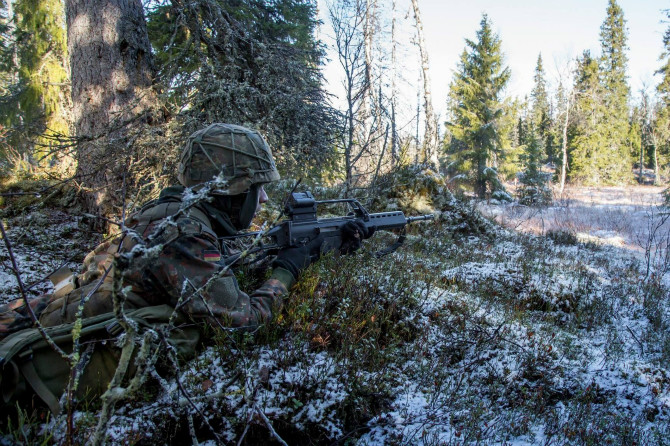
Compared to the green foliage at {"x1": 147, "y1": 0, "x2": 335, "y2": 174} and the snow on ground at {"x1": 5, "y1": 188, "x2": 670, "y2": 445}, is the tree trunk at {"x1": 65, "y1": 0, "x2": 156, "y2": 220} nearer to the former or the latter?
the green foliage at {"x1": 147, "y1": 0, "x2": 335, "y2": 174}

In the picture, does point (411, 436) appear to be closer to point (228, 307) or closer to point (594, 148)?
point (228, 307)

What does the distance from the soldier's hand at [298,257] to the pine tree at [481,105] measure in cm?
2195

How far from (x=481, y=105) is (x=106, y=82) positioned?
76.7 ft

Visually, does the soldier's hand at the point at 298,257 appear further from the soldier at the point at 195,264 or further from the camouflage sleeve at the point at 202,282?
the camouflage sleeve at the point at 202,282

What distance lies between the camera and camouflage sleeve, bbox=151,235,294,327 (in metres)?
2.26

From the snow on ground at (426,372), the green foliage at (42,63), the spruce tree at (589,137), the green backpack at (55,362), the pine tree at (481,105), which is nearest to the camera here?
the green backpack at (55,362)

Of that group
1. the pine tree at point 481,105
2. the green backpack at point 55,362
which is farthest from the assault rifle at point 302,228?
the pine tree at point 481,105

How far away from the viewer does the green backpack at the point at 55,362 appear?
190 cm

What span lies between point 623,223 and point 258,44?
52.4 feet

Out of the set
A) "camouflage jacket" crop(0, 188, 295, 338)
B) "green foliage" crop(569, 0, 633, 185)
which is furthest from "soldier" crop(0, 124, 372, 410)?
"green foliage" crop(569, 0, 633, 185)

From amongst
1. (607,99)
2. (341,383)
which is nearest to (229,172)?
(341,383)

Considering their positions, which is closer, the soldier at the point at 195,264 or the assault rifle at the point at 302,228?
the soldier at the point at 195,264

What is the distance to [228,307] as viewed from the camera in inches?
95.4

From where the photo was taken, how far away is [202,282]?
2.28 metres
